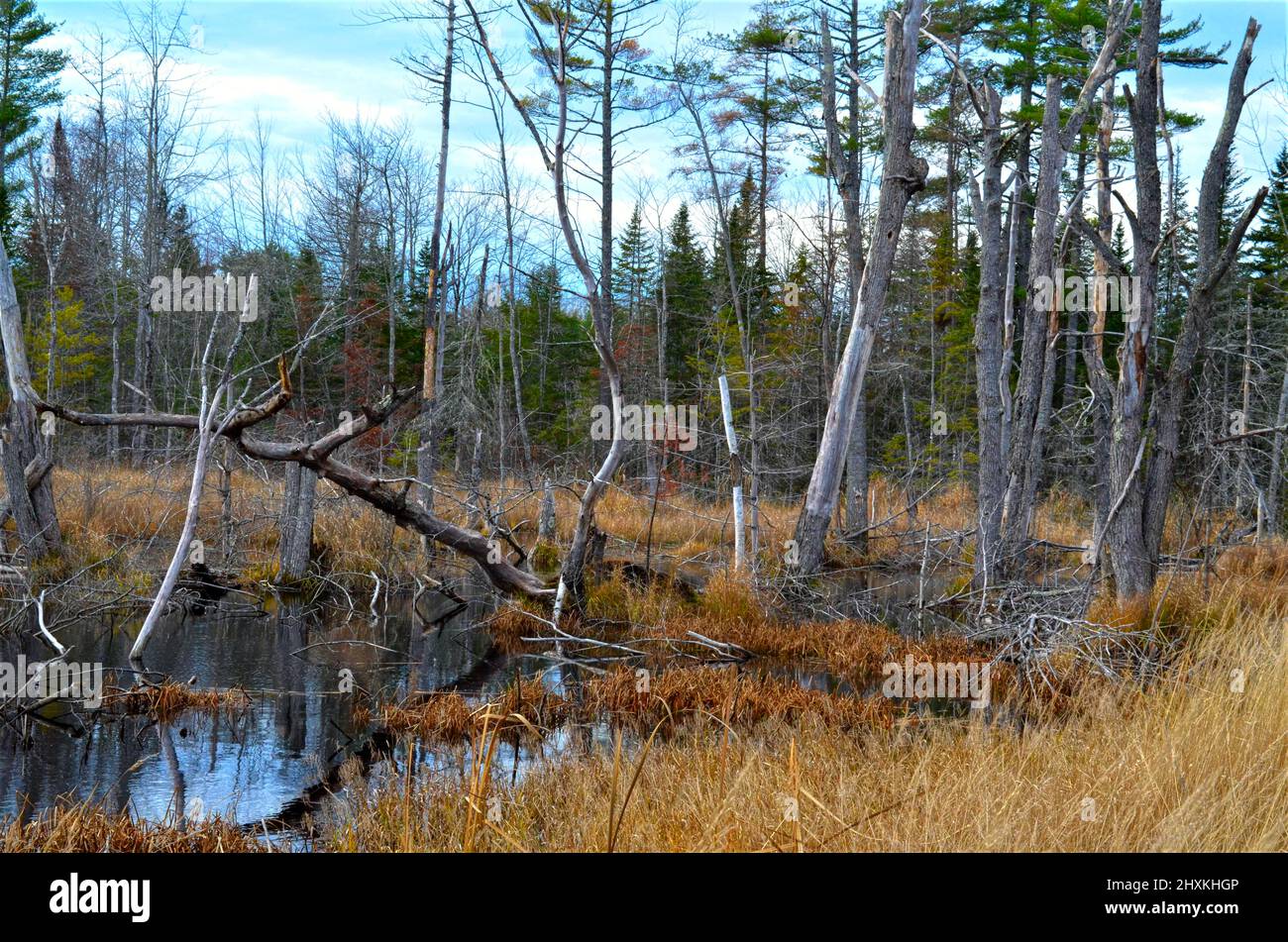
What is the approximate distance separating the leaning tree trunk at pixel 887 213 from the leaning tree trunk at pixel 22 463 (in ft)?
31.6

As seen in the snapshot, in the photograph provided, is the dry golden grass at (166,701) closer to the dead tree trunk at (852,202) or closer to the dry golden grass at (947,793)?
the dry golden grass at (947,793)

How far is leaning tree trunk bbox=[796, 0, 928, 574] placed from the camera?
1097 centimetres

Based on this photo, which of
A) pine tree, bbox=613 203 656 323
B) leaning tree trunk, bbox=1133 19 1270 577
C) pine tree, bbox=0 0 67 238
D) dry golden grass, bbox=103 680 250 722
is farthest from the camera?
pine tree, bbox=613 203 656 323

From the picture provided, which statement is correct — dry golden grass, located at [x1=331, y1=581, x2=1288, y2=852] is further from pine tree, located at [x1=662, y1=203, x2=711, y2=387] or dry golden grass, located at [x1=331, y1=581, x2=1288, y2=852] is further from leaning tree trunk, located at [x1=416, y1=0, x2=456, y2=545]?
pine tree, located at [x1=662, y1=203, x2=711, y2=387]

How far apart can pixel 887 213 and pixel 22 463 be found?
37.5 ft

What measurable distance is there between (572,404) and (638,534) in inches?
717

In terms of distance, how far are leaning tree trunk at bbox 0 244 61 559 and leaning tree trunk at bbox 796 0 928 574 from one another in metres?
9.63

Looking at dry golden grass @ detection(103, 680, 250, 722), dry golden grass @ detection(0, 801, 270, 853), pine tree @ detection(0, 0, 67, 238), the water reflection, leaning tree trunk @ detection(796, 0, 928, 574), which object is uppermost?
pine tree @ detection(0, 0, 67, 238)

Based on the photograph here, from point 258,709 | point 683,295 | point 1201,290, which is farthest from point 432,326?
point 683,295

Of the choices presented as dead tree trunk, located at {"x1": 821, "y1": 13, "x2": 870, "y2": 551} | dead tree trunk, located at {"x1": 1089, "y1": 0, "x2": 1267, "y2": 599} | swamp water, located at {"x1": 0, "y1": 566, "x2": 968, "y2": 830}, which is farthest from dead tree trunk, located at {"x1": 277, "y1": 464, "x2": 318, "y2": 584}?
dead tree trunk, located at {"x1": 1089, "y1": 0, "x2": 1267, "y2": 599}

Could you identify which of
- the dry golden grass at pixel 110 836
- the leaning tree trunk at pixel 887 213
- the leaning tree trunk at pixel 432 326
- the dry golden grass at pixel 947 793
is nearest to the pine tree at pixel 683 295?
the leaning tree trunk at pixel 432 326

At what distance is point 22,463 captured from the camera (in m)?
13.0

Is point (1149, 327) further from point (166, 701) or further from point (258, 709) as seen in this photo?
point (166, 701)

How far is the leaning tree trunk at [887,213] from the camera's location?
10969mm
